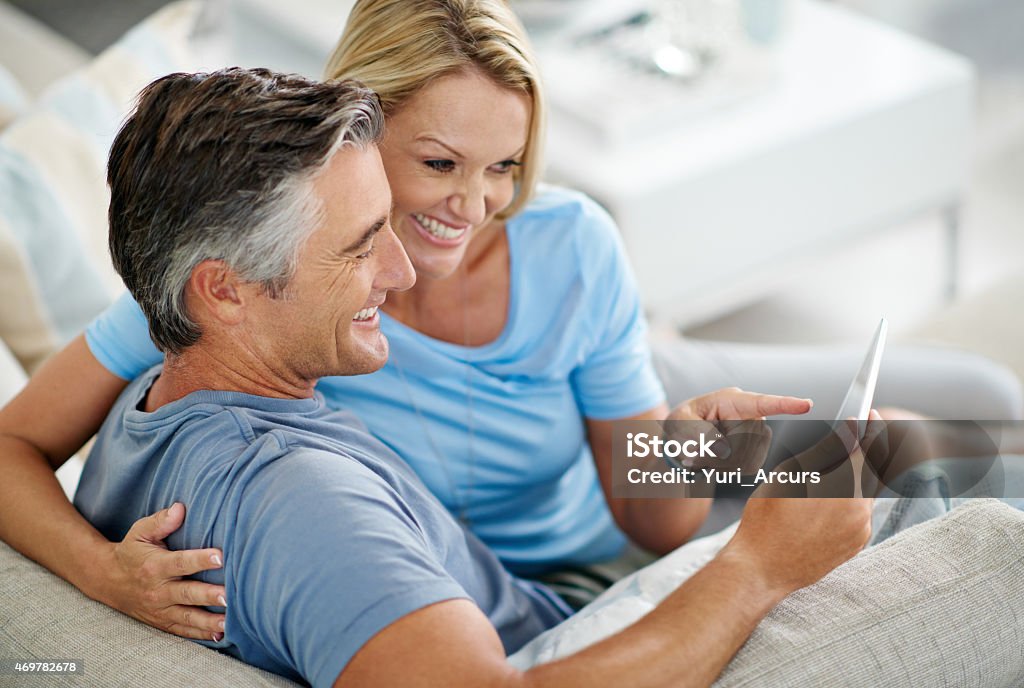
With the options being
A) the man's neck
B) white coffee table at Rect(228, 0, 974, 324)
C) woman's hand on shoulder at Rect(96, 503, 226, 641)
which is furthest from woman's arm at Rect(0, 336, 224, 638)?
white coffee table at Rect(228, 0, 974, 324)

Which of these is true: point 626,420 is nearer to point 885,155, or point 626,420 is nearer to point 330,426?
point 330,426

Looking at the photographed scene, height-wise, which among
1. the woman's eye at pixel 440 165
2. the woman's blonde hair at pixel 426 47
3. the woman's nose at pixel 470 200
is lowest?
the woman's nose at pixel 470 200

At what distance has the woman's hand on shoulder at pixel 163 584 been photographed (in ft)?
3.05

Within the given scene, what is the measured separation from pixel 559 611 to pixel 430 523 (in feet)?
1.10

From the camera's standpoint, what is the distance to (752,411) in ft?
3.48

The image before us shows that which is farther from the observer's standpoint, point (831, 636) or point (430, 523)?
point (430, 523)

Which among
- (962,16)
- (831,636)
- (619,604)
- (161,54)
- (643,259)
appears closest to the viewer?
(831,636)

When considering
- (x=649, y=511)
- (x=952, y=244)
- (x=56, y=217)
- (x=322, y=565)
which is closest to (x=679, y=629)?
(x=322, y=565)

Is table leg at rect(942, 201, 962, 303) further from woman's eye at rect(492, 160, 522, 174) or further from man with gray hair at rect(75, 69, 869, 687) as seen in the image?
man with gray hair at rect(75, 69, 869, 687)

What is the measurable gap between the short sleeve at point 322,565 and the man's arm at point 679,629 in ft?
0.05

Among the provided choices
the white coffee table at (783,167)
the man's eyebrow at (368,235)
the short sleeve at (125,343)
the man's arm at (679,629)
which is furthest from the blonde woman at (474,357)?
the white coffee table at (783,167)

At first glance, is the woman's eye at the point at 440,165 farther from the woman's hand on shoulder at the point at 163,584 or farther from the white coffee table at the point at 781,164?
the white coffee table at the point at 781,164

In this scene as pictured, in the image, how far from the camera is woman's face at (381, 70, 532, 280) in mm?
1162

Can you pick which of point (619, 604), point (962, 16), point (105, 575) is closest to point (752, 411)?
point (619, 604)
